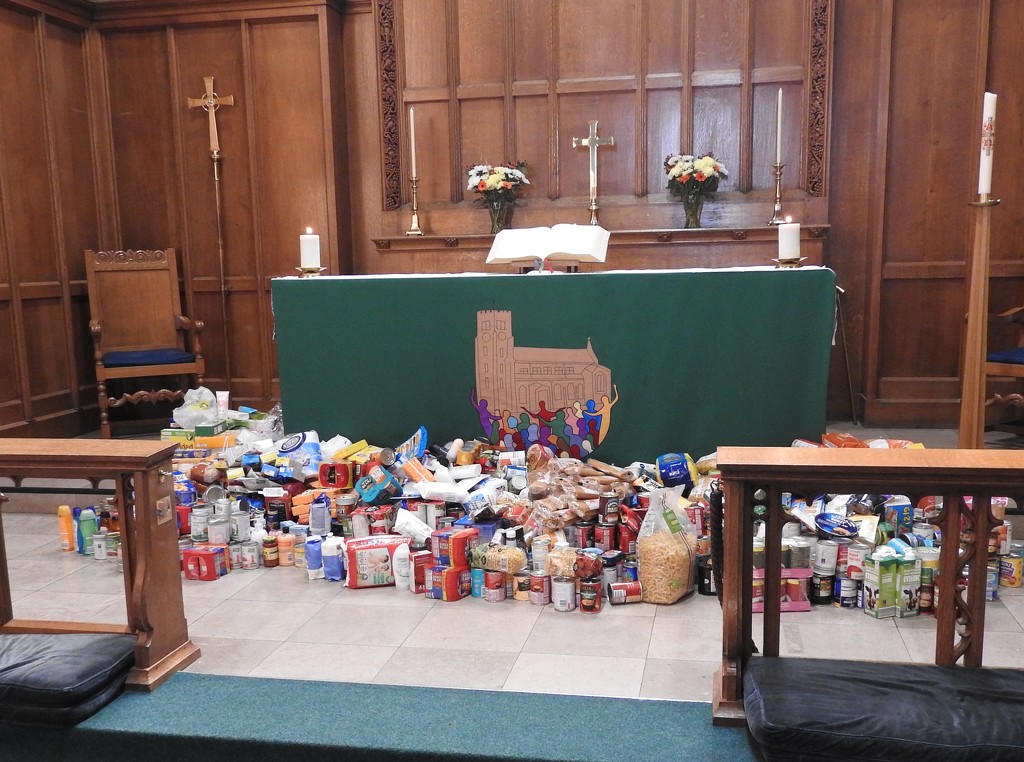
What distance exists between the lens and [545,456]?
3.98 m

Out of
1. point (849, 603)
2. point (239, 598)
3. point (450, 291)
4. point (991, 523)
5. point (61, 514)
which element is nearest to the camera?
point (991, 523)

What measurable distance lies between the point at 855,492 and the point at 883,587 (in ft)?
3.15

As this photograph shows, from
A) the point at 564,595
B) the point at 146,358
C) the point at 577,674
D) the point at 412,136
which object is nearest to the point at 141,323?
the point at 146,358

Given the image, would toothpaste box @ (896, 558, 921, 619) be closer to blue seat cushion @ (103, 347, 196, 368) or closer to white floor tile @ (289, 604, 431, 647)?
white floor tile @ (289, 604, 431, 647)

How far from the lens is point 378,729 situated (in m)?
2.18

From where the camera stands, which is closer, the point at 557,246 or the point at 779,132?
the point at 557,246

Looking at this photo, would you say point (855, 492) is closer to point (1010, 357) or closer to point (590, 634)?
Result: point (590, 634)

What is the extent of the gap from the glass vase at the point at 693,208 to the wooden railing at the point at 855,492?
11.3 ft

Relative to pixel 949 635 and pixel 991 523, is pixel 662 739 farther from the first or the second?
pixel 991 523

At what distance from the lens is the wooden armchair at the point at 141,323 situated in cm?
571

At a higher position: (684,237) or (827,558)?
(684,237)

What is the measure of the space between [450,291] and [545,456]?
88 cm

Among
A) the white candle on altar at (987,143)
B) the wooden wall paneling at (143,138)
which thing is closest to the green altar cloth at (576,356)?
the white candle on altar at (987,143)

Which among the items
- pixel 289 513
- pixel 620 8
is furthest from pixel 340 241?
pixel 289 513
